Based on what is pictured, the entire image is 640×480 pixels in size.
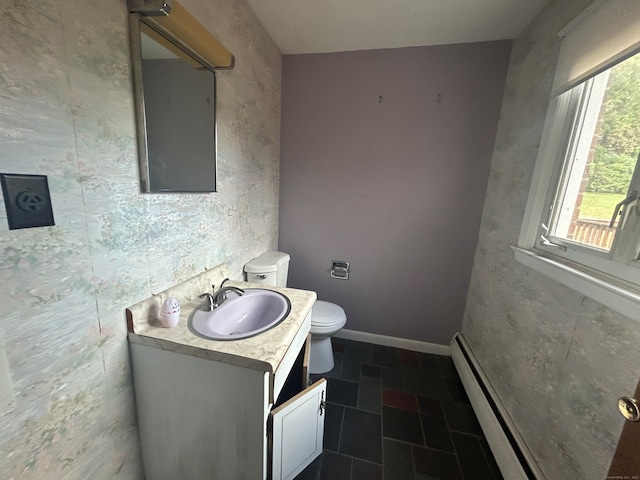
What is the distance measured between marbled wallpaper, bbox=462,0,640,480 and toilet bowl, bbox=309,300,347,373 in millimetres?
986

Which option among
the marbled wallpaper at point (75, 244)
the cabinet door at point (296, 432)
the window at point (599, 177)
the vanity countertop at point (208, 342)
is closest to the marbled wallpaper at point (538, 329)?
the window at point (599, 177)

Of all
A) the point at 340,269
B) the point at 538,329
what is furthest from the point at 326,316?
the point at 538,329

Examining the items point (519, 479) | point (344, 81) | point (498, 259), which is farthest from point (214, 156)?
point (519, 479)

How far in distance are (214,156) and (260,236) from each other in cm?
74

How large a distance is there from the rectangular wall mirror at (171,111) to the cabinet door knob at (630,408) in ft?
4.94

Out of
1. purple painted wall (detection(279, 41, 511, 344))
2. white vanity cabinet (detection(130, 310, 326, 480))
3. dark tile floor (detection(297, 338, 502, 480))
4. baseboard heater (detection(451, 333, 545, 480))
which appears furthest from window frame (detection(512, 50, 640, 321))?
white vanity cabinet (detection(130, 310, 326, 480))

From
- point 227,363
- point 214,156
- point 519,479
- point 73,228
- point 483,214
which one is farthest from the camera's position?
point 483,214

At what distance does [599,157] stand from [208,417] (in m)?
1.86

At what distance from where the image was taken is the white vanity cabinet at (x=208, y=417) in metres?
0.83

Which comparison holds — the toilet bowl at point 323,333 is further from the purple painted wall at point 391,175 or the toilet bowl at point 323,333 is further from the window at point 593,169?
the window at point 593,169

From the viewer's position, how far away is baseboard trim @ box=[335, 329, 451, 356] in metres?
2.08

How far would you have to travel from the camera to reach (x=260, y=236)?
1.85m

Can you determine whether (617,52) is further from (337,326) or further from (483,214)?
(337,326)

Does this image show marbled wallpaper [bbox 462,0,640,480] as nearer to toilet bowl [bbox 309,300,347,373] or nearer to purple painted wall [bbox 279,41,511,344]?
purple painted wall [bbox 279,41,511,344]
